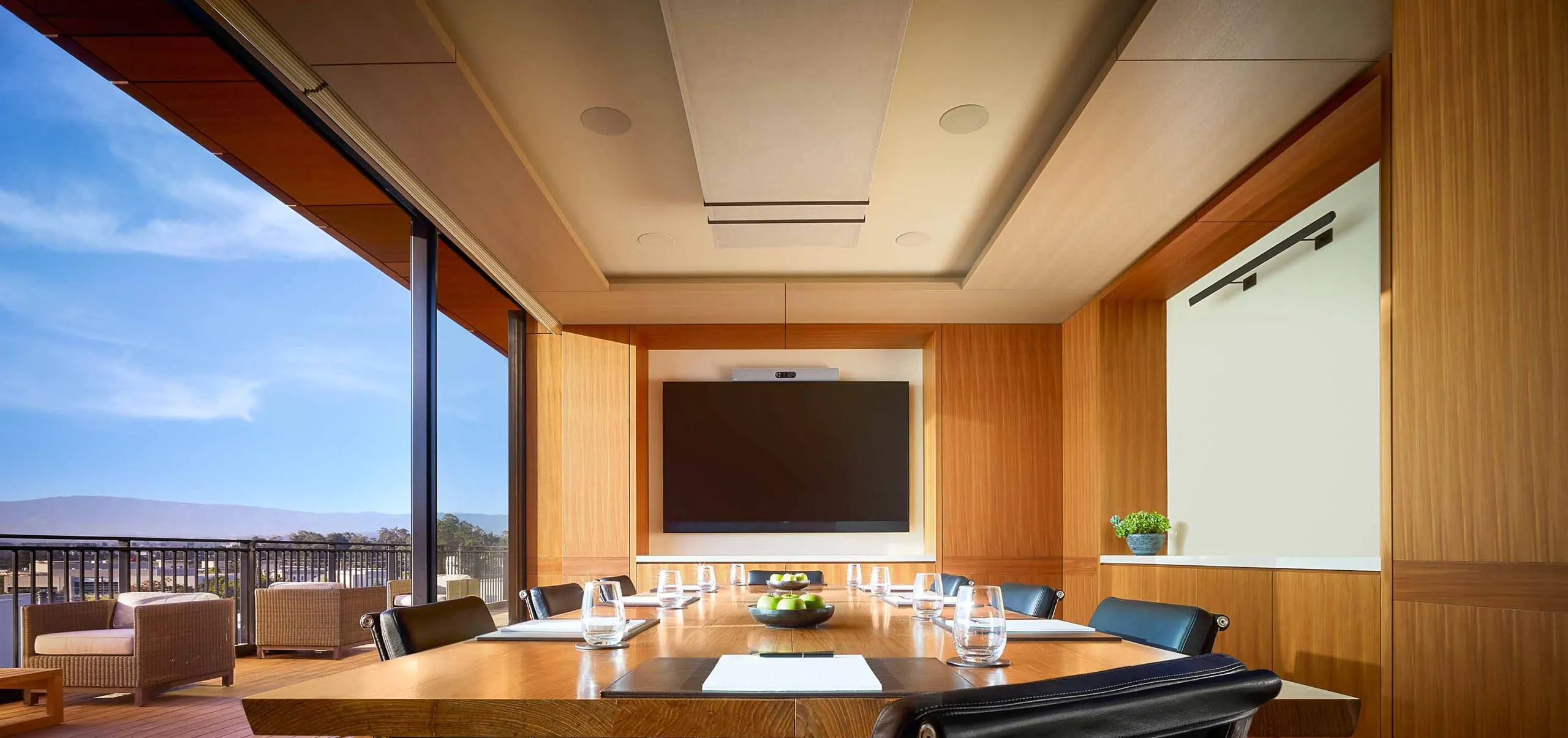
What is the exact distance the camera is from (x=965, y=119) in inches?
137

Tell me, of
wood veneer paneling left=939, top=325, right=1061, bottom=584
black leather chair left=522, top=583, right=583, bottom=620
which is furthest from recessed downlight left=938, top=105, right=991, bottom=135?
wood veneer paneling left=939, top=325, right=1061, bottom=584

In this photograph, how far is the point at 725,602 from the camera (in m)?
3.04

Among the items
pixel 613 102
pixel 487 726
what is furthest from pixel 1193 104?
pixel 487 726

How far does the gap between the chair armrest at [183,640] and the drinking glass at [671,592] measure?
3.80 m

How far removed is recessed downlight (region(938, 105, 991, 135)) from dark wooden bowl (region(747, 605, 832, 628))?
1.98 meters

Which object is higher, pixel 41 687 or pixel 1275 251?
pixel 1275 251

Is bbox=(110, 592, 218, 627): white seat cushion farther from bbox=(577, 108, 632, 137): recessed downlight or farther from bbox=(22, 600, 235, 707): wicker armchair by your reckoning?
bbox=(577, 108, 632, 137): recessed downlight

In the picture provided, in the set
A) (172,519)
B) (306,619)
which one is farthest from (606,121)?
(172,519)

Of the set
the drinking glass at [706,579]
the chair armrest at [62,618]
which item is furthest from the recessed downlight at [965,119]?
the chair armrest at [62,618]

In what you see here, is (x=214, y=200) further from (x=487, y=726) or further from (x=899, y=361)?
(x=487, y=726)

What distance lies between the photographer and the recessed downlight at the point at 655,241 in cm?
498

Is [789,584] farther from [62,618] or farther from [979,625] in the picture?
[62,618]

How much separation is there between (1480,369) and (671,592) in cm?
202

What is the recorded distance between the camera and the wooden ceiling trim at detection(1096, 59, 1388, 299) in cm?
303
